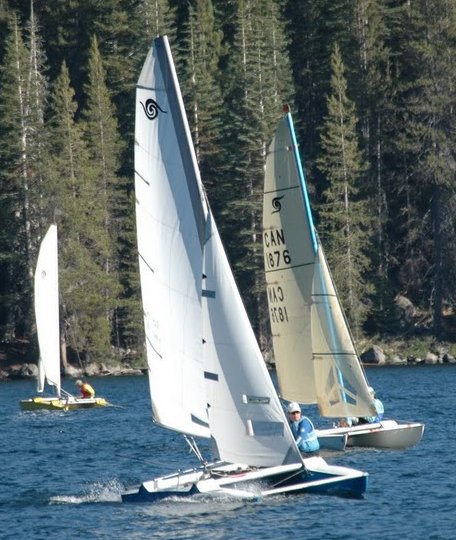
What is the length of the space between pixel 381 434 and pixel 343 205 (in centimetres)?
4227

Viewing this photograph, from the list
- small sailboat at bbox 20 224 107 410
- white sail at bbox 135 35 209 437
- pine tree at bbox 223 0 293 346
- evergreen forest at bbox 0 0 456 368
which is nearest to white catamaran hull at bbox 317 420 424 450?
white sail at bbox 135 35 209 437

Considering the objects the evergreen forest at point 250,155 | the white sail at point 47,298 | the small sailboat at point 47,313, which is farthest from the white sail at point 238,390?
the evergreen forest at point 250,155

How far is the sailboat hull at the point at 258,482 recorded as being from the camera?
81.7ft

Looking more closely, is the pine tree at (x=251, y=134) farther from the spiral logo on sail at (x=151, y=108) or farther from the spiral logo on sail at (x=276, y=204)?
the spiral logo on sail at (x=151, y=108)

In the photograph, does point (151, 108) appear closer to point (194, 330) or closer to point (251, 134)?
point (194, 330)

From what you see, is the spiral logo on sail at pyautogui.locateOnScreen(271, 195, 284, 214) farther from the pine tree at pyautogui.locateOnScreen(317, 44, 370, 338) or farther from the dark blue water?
the pine tree at pyautogui.locateOnScreen(317, 44, 370, 338)

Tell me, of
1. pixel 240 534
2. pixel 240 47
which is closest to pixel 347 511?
pixel 240 534

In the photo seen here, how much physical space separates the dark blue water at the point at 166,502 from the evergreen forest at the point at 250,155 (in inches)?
1036

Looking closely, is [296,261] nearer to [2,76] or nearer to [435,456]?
[435,456]

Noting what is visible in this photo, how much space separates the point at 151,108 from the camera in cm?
2409

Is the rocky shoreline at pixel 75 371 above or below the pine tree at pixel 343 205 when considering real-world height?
below

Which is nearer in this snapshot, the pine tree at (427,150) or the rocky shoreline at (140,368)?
the rocky shoreline at (140,368)

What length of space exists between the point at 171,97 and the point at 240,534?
22.4 ft

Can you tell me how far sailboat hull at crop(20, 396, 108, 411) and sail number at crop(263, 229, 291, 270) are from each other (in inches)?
690
